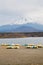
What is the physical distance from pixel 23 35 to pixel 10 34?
2.82 metres

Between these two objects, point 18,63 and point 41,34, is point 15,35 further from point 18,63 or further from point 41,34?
point 18,63

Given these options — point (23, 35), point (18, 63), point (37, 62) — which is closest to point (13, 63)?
point (18, 63)

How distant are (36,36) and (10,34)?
19.9 feet

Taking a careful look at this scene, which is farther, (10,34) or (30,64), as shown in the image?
(10,34)

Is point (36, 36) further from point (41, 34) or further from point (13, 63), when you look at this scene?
point (13, 63)

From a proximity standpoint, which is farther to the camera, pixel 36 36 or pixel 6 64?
pixel 36 36

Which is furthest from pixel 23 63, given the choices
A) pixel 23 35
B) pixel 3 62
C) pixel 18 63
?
pixel 23 35

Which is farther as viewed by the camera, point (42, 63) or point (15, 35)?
point (15, 35)

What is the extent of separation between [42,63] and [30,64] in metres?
0.79

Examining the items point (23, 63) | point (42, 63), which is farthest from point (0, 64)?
point (42, 63)

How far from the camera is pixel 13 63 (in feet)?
48.4

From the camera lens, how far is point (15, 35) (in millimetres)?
55094

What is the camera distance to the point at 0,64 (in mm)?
14453

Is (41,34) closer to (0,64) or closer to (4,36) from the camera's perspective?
(4,36)
